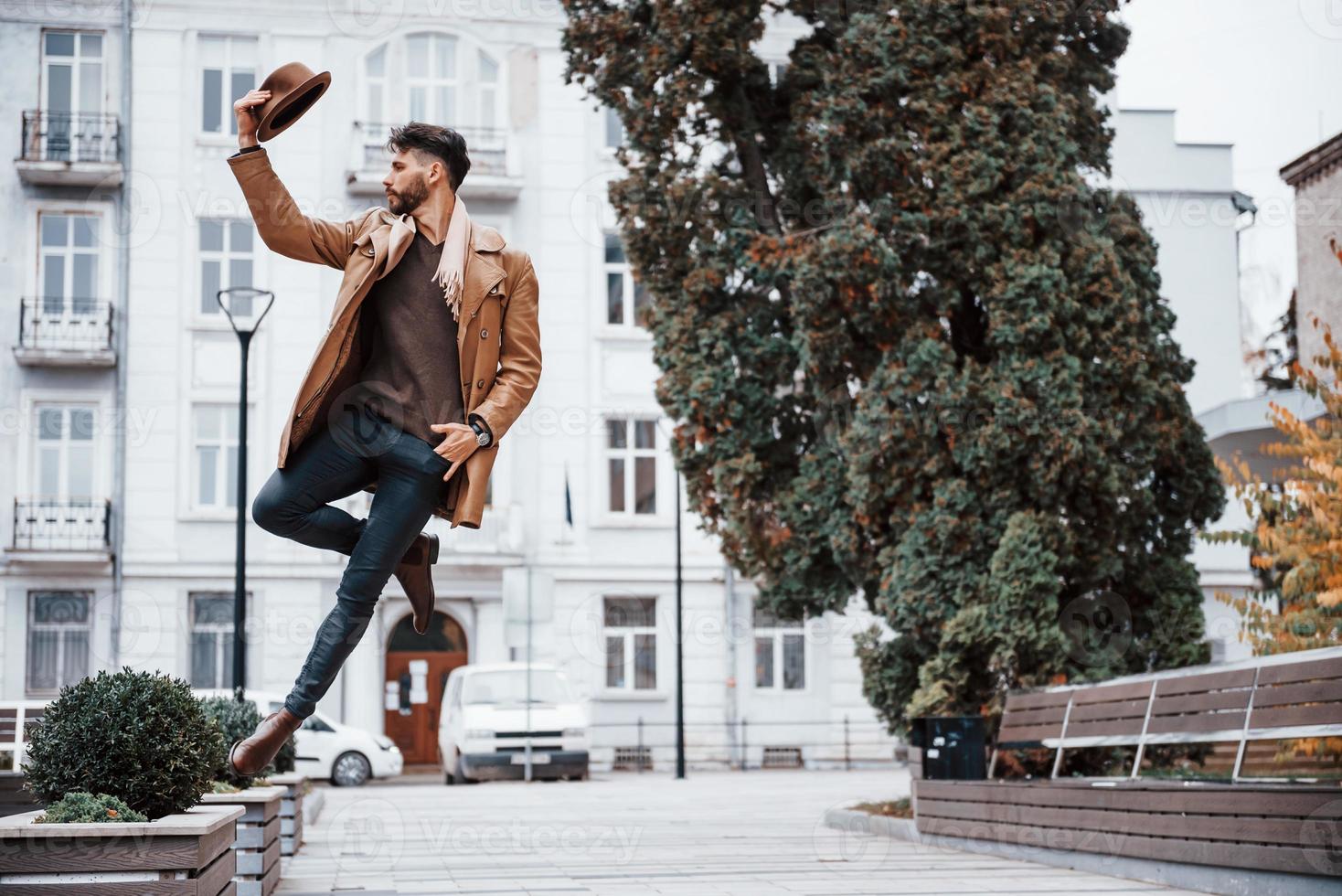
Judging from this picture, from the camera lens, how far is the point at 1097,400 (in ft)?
50.9

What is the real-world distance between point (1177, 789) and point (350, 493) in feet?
22.5

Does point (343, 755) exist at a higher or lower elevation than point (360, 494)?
lower

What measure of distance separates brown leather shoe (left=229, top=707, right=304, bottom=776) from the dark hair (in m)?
1.68

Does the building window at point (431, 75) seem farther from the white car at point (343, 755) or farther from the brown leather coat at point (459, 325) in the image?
the brown leather coat at point (459, 325)

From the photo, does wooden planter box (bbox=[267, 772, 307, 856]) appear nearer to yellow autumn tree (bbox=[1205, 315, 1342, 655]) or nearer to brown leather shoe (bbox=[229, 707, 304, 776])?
yellow autumn tree (bbox=[1205, 315, 1342, 655])

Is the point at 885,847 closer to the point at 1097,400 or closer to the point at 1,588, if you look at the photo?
the point at 1097,400

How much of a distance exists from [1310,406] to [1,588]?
2355 centimetres

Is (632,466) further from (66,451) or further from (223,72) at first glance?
(223,72)

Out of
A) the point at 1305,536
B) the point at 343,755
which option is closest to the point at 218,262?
the point at 343,755

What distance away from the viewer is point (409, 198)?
5.22 metres

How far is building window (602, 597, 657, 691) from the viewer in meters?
34.6

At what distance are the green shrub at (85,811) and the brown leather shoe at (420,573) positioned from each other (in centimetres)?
162

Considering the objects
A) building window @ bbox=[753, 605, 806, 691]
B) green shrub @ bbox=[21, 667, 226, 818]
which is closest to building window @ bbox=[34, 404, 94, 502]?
building window @ bbox=[753, 605, 806, 691]

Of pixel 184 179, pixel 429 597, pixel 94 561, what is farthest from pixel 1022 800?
pixel 184 179
